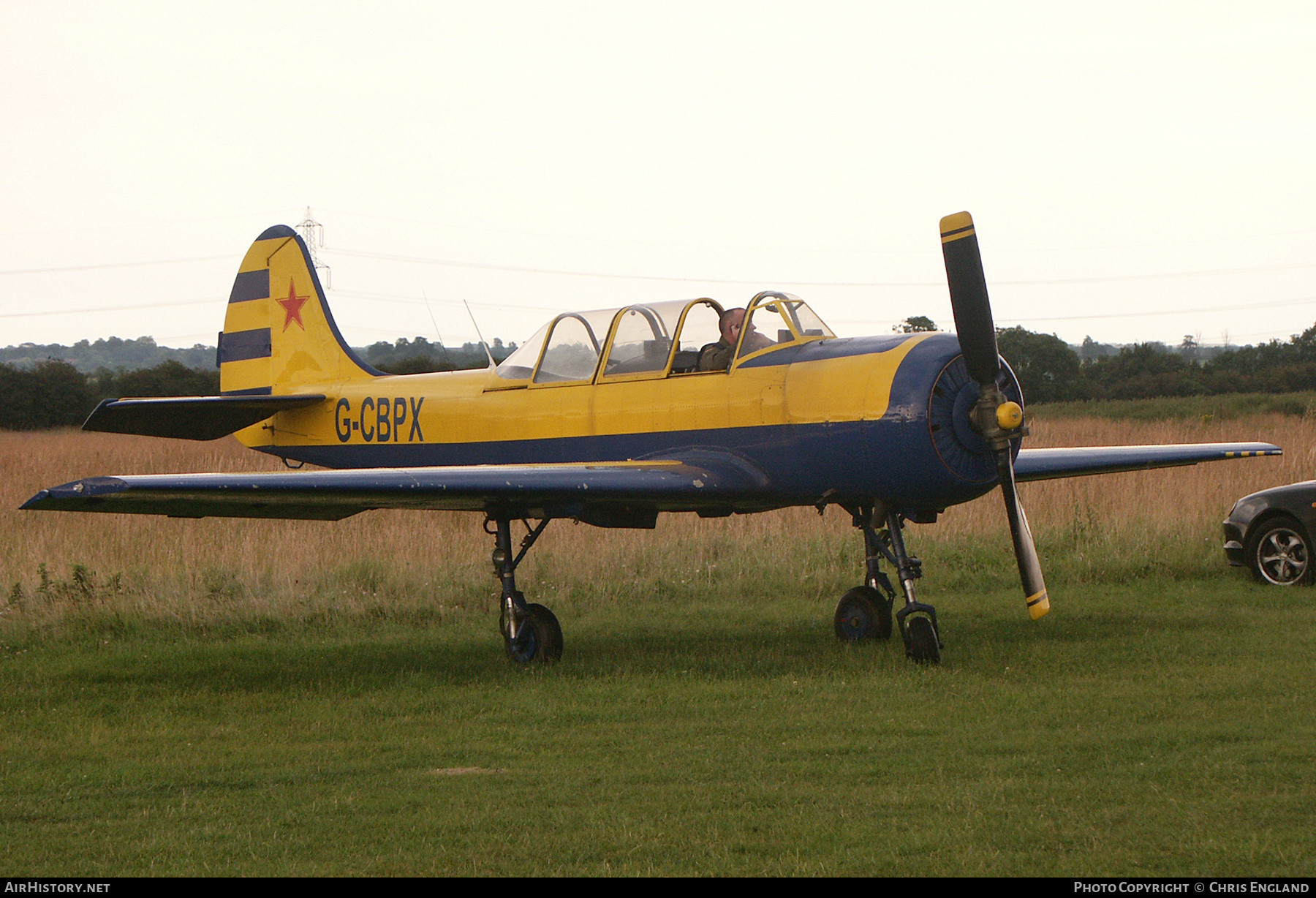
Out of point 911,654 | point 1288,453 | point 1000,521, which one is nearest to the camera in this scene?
point 911,654

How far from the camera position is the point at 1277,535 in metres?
12.4

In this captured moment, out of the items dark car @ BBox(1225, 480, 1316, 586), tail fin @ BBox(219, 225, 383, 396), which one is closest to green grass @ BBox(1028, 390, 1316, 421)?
dark car @ BBox(1225, 480, 1316, 586)

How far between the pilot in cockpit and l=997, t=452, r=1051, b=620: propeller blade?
6.93 feet

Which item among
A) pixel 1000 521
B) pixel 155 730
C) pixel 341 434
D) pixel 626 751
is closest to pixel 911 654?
pixel 626 751

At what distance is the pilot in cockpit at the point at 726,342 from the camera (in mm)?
9523

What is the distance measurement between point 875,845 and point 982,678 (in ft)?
11.5

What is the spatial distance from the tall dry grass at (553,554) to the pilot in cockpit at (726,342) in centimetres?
369

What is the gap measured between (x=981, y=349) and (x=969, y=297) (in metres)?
0.36

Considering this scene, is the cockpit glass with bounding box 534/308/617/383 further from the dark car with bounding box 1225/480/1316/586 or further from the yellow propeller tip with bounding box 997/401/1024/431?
the dark car with bounding box 1225/480/1316/586

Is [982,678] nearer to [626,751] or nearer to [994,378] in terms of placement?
[994,378]

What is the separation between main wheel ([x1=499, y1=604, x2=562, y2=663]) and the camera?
9.37 m

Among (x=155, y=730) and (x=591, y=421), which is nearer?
(x=155, y=730)

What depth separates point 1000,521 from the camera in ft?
53.1

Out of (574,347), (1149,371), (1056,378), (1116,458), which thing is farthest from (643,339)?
(1149,371)
